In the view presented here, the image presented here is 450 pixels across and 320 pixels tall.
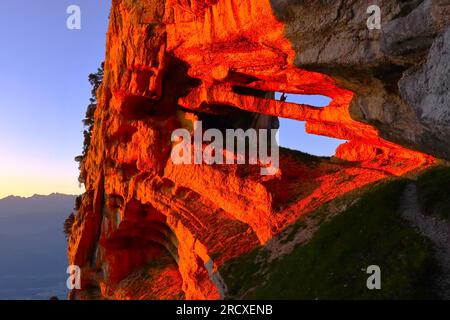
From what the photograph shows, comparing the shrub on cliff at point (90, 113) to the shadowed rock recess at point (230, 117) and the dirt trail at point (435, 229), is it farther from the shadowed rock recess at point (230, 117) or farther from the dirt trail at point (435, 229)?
the dirt trail at point (435, 229)

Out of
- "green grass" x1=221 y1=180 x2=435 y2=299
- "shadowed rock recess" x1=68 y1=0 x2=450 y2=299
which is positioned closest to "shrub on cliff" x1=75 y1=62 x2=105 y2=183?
"shadowed rock recess" x1=68 y1=0 x2=450 y2=299

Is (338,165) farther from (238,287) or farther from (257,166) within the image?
(238,287)

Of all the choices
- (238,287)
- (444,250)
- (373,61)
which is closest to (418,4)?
(373,61)

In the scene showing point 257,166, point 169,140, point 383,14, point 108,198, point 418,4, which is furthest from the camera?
point 108,198

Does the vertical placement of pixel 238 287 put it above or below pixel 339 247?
below

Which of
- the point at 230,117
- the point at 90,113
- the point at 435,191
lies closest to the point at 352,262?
the point at 435,191

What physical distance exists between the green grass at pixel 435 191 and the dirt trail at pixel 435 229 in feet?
1.00

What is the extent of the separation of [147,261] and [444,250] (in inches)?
1085

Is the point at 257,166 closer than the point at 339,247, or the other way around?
the point at 339,247

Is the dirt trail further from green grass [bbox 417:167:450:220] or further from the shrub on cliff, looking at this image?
the shrub on cliff

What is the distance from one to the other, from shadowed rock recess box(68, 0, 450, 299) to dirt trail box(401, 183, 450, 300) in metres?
2.77

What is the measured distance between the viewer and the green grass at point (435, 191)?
1712 centimetres

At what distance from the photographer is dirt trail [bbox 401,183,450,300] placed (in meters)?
13.6

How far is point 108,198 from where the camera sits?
37531 mm
